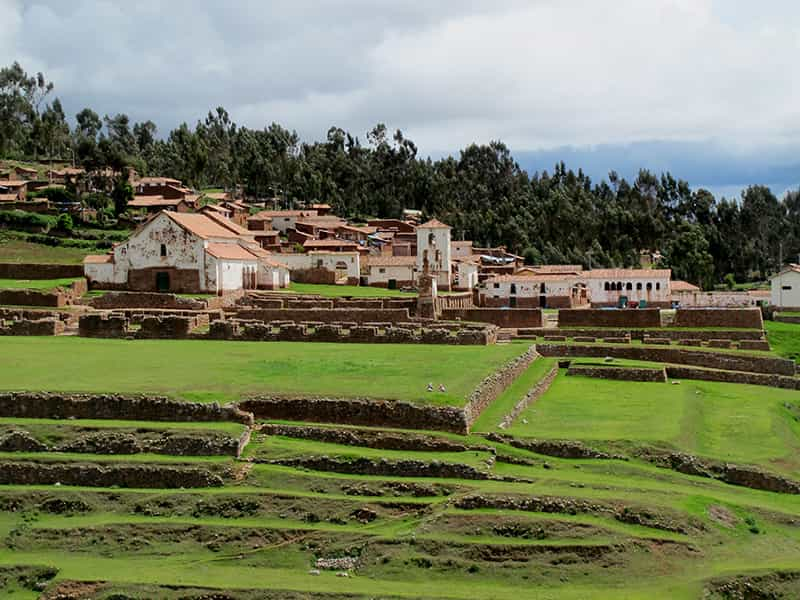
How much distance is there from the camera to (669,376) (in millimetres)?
39688

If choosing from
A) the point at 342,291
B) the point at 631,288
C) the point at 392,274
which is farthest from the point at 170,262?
the point at 631,288

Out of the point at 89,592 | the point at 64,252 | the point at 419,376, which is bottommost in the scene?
the point at 89,592

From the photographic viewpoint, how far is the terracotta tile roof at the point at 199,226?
2158 inches

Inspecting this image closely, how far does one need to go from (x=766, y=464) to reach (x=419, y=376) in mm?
9626

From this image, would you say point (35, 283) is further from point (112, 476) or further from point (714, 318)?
point (714, 318)

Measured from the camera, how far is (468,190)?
444 feet

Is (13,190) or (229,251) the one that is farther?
(13,190)

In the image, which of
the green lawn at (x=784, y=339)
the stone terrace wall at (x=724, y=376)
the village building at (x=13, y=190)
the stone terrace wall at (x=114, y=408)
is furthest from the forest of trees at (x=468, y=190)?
the stone terrace wall at (x=114, y=408)

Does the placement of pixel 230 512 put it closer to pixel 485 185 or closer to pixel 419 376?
pixel 419 376

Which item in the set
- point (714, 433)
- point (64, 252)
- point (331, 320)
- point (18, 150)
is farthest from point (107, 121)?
point (714, 433)

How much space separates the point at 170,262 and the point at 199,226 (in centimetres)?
413

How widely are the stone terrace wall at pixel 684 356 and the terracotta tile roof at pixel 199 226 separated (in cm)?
2257

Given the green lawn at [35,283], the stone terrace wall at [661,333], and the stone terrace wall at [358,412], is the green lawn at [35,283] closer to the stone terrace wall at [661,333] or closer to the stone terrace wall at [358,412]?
the stone terrace wall at [661,333]

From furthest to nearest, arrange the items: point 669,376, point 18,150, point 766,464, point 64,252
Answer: point 18,150, point 64,252, point 669,376, point 766,464
